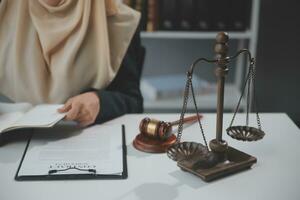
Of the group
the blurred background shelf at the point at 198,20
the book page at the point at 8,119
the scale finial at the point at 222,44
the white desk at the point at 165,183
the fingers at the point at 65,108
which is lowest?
the white desk at the point at 165,183

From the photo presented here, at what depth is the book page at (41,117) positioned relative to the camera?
1142 millimetres

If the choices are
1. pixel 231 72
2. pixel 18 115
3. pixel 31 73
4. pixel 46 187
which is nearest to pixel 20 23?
pixel 31 73

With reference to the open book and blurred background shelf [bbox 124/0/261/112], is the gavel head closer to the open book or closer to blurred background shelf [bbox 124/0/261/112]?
the open book

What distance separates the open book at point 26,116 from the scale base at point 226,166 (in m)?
0.38

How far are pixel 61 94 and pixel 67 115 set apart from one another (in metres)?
0.27

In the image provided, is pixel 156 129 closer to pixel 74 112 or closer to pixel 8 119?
pixel 74 112

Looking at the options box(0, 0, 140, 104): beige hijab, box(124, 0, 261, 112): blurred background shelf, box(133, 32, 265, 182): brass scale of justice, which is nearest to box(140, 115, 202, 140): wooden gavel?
box(133, 32, 265, 182): brass scale of justice

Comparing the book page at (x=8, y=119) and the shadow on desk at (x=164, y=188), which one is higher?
the book page at (x=8, y=119)

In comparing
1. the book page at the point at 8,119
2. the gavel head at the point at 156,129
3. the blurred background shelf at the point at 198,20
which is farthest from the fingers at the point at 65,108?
the blurred background shelf at the point at 198,20

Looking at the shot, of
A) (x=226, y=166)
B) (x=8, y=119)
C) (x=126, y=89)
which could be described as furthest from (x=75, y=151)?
(x=126, y=89)

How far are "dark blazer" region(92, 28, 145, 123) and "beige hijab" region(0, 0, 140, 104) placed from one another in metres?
0.07

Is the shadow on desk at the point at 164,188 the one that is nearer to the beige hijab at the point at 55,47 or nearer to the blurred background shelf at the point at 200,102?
the beige hijab at the point at 55,47

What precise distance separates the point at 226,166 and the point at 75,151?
0.37m

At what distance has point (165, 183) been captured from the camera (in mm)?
937
